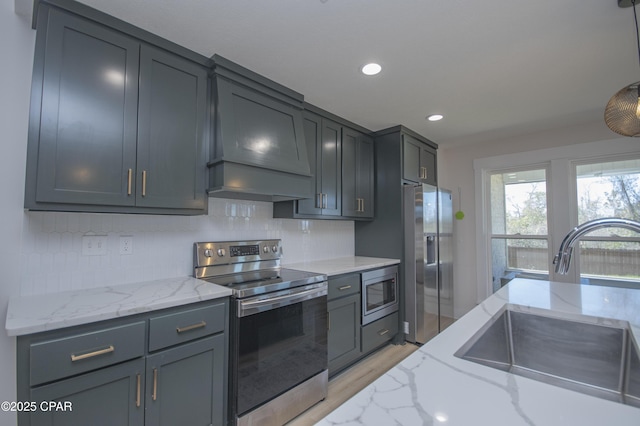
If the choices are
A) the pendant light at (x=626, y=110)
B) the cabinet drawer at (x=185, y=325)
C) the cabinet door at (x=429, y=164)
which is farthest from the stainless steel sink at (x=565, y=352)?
the cabinet door at (x=429, y=164)

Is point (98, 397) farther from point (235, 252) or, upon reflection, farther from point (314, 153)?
point (314, 153)

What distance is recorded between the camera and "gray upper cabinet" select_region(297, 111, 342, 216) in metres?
2.77

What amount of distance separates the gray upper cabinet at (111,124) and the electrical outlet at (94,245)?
1.06 feet

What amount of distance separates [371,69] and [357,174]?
4.25 ft

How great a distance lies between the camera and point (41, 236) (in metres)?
1.64

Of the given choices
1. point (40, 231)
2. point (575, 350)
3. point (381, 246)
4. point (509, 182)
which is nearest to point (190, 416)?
point (40, 231)

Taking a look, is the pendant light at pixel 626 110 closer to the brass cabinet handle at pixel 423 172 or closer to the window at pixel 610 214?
the brass cabinet handle at pixel 423 172

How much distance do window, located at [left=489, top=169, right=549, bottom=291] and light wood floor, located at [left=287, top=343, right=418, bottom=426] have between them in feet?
5.61

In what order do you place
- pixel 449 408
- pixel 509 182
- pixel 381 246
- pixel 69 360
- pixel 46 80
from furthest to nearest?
pixel 509 182 → pixel 381 246 → pixel 46 80 → pixel 69 360 → pixel 449 408

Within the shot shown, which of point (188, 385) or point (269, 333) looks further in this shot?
point (269, 333)

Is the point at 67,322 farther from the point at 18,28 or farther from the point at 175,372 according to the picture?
the point at 18,28

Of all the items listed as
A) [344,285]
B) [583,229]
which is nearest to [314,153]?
[344,285]

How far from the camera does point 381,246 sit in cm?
342

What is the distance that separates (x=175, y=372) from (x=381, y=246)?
7.88 feet
